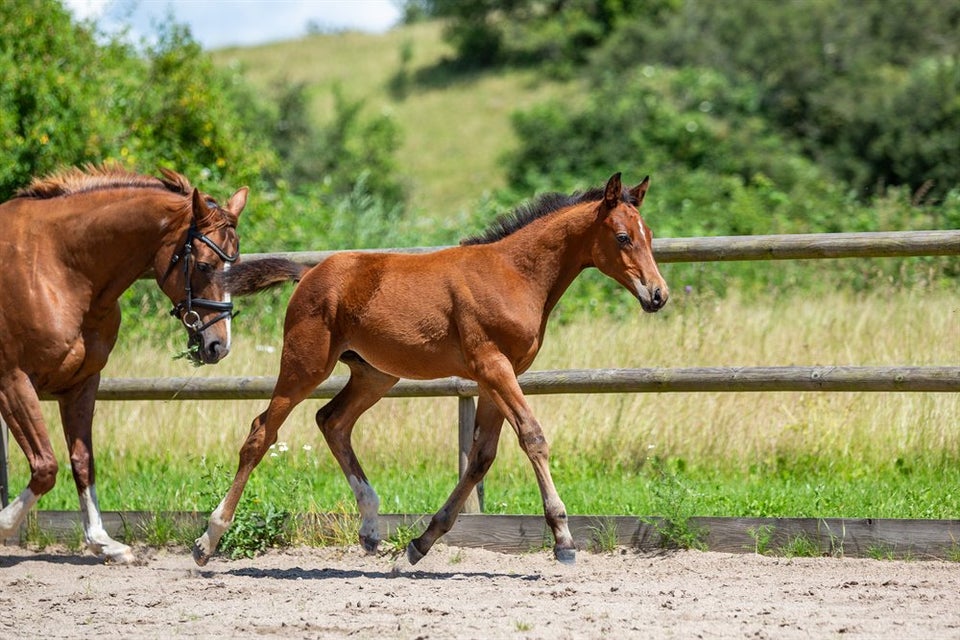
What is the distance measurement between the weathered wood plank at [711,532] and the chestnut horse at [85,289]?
2.64ft

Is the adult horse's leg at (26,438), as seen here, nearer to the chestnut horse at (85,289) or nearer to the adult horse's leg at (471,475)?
the chestnut horse at (85,289)

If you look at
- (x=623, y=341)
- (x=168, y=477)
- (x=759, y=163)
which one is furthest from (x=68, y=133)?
(x=759, y=163)

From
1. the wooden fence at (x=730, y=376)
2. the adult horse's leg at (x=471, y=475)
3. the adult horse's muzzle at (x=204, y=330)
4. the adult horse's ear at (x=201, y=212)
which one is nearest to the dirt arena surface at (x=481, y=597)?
the adult horse's leg at (x=471, y=475)

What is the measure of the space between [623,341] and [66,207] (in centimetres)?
384

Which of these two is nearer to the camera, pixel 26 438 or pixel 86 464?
pixel 26 438

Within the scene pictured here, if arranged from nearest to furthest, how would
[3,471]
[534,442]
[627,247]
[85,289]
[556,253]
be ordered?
[534,442] → [627,247] → [556,253] → [85,289] → [3,471]

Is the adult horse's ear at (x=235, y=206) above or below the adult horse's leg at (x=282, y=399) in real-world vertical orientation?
above

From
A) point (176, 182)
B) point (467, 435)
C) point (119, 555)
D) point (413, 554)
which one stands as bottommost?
point (119, 555)

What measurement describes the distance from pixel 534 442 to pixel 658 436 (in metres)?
2.21

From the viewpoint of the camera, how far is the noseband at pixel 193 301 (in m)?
5.83

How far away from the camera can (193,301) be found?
231 inches

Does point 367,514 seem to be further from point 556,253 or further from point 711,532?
point 711,532

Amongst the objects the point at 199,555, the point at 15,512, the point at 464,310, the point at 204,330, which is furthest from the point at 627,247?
the point at 15,512

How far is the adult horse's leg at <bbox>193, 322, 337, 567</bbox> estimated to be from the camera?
5.73 metres
